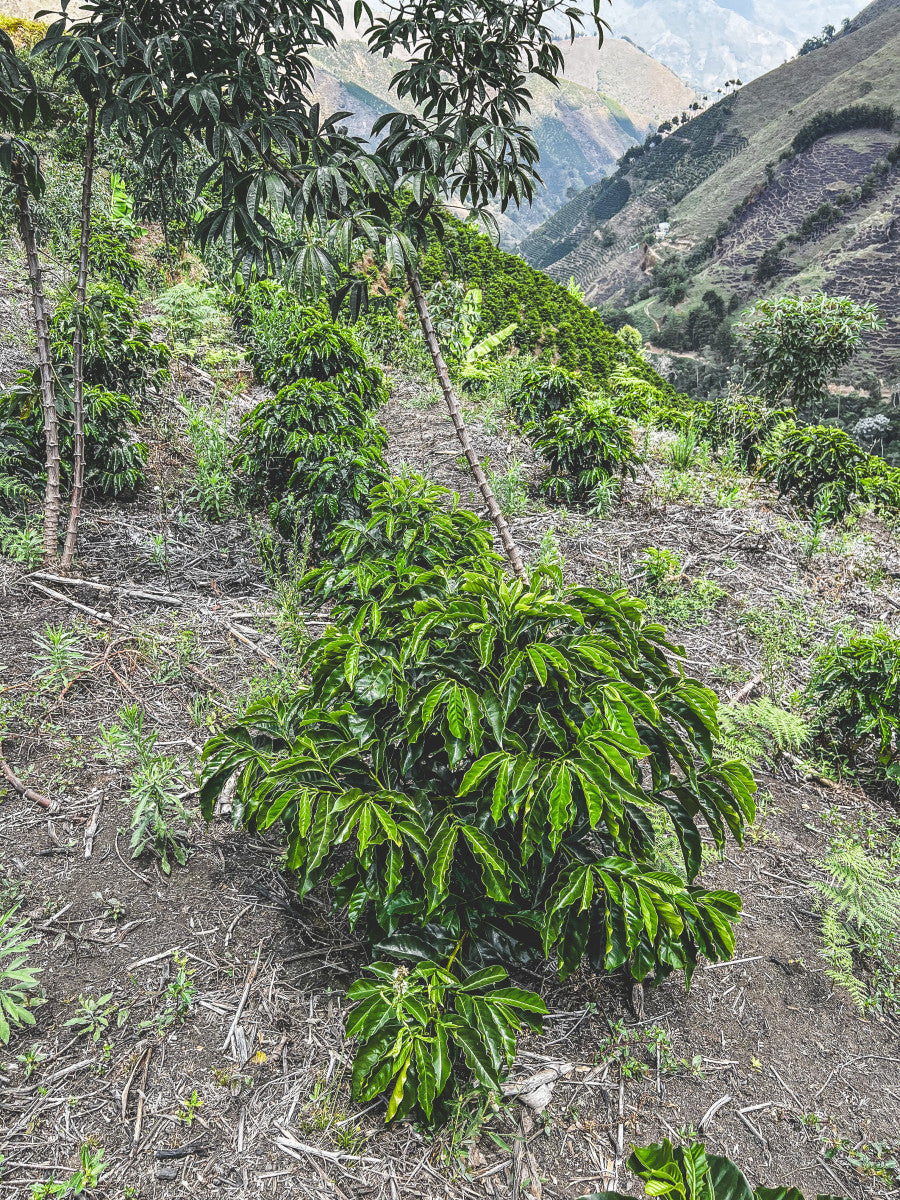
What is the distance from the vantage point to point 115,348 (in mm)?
4137

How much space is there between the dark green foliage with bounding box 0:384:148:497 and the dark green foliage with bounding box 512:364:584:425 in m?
3.44

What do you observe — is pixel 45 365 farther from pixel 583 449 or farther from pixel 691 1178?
pixel 691 1178

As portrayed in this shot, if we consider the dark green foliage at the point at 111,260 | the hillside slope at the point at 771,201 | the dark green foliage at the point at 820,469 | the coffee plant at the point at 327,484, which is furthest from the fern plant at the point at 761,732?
the hillside slope at the point at 771,201

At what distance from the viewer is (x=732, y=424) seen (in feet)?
22.3

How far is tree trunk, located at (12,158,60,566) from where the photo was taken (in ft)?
8.94

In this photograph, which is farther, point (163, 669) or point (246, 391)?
point (246, 391)

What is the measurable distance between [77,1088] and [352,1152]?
0.68 meters

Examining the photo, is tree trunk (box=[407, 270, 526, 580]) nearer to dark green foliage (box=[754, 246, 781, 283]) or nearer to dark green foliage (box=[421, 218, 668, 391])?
dark green foliage (box=[421, 218, 668, 391])

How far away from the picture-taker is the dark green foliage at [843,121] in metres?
52.6

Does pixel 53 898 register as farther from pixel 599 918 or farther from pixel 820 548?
pixel 820 548

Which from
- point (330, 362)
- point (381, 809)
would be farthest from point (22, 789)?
point (330, 362)

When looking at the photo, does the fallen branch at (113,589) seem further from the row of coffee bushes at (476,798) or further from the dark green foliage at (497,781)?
the dark green foliage at (497,781)

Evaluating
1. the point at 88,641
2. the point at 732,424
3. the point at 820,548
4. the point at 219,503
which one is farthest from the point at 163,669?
the point at 732,424

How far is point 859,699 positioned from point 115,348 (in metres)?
4.94
